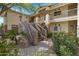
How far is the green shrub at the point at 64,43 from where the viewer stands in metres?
1.88

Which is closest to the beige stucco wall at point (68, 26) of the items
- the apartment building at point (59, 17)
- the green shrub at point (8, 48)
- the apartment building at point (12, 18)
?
the apartment building at point (59, 17)

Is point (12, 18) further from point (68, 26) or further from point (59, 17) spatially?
point (68, 26)

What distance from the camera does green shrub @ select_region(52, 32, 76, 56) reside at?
74.0 inches

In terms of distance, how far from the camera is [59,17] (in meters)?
1.89

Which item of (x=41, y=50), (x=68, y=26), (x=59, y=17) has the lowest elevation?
(x=41, y=50)

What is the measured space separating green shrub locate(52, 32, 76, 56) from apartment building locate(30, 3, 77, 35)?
0.19ft

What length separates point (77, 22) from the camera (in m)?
1.86

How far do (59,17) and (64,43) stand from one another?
0.30 metres

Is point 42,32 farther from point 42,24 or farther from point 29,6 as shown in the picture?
point 29,6

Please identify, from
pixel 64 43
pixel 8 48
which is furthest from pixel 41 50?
pixel 8 48

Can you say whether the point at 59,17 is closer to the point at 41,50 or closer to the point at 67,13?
the point at 67,13

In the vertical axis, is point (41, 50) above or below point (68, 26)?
below

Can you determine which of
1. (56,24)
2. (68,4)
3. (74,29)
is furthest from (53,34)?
(68,4)

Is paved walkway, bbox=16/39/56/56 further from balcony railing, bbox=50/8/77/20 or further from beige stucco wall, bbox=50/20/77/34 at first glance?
balcony railing, bbox=50/8/77/20
